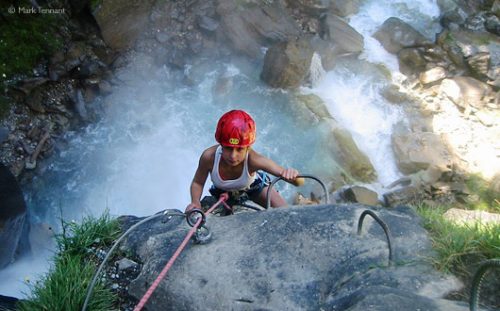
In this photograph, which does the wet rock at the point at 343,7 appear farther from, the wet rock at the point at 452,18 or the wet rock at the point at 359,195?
the wet rock at the point at 359,195

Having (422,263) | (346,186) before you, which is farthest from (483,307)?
(346,186)

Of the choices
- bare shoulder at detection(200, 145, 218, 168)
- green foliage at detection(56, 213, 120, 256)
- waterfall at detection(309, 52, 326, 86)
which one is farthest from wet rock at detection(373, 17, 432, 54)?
green foliage at detection(56, 213, 120, 256)

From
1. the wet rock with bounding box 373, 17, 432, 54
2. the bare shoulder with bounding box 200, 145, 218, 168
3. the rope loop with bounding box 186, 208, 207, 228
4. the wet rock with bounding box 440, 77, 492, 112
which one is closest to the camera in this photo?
the rope loop with bounding box 186, 208, 207, 228

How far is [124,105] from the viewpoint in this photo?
767cm

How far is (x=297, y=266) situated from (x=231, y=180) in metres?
→ 1.20

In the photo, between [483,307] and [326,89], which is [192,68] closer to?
[326,89]

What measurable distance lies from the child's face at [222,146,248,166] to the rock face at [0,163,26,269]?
10.1ft

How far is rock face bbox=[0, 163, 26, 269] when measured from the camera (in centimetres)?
490

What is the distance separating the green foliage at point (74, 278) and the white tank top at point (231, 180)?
98 cm

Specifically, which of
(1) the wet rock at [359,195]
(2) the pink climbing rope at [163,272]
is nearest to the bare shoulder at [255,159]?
(2) the pink climbing rope at [163,272]

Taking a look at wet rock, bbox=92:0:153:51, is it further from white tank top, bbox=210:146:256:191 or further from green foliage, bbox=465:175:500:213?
green foliage, bbox=465:175:500:213

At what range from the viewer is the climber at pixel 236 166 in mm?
3189

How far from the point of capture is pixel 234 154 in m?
3.29

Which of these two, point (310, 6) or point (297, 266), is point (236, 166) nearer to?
point (297, 266)
